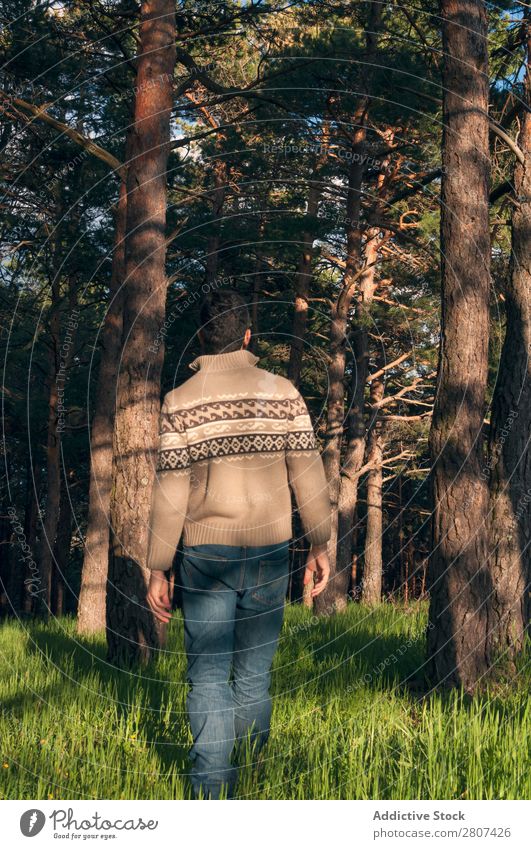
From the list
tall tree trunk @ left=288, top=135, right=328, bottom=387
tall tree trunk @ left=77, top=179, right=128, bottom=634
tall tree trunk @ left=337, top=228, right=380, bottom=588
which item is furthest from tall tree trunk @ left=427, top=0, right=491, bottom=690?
tall tree trunk @ left=288, top=135, right=328, bottom=387

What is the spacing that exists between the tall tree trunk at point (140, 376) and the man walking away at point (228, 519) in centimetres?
405

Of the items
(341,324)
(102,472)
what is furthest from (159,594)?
(341,324)

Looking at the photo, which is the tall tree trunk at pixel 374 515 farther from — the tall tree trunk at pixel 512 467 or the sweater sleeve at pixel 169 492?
the sweater sleeve at pixel 169 492

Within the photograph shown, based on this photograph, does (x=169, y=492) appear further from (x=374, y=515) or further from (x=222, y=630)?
(x=374, y=515)

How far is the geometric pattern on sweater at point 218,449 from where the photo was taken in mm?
4465

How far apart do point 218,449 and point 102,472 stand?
1099 cm

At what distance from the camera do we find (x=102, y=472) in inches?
597

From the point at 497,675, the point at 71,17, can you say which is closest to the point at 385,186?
the point at 71,17

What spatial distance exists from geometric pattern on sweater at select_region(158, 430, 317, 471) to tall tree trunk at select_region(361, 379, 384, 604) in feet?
56.1

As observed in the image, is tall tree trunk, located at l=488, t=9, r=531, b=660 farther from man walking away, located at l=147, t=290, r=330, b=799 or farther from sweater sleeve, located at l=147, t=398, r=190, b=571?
sweater sleeve, located at l=147, t=398, r=190, b=571

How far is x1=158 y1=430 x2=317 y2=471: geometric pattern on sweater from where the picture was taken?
4465 mm

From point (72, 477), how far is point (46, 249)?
50.6ft

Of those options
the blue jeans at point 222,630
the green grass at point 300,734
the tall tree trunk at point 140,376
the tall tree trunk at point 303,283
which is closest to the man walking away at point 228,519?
the blue jeans at point 222,630
